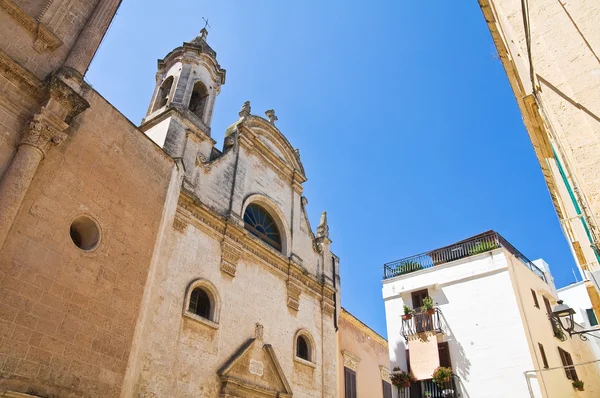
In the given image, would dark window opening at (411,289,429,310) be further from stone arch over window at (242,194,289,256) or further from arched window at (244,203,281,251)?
arched window at (244,203,281,251)

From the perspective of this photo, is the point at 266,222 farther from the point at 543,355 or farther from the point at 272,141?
the point at 543,355

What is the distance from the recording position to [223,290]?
38.5ft

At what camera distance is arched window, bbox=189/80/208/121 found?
598 inches

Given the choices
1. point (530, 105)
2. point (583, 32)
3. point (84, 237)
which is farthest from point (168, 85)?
point (583, 32)

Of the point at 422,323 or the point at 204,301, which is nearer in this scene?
the point at 204,301

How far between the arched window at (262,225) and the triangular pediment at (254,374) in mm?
3672

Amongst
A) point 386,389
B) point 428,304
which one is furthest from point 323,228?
point 386,389

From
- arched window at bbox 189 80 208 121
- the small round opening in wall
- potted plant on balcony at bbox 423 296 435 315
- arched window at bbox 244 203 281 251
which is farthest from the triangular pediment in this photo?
arched window at bbox 189 80 208 121

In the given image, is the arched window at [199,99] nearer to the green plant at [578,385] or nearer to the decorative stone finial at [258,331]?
the decorative stone finial at [258,331]

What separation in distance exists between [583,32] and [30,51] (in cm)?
902

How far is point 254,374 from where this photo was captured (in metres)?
11.6

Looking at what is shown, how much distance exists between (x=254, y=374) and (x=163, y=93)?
10.2m

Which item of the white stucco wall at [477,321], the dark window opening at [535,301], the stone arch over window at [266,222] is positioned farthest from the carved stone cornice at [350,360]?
the dark window opening at [535,301]

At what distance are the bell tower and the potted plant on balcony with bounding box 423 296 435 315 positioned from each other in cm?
1108
